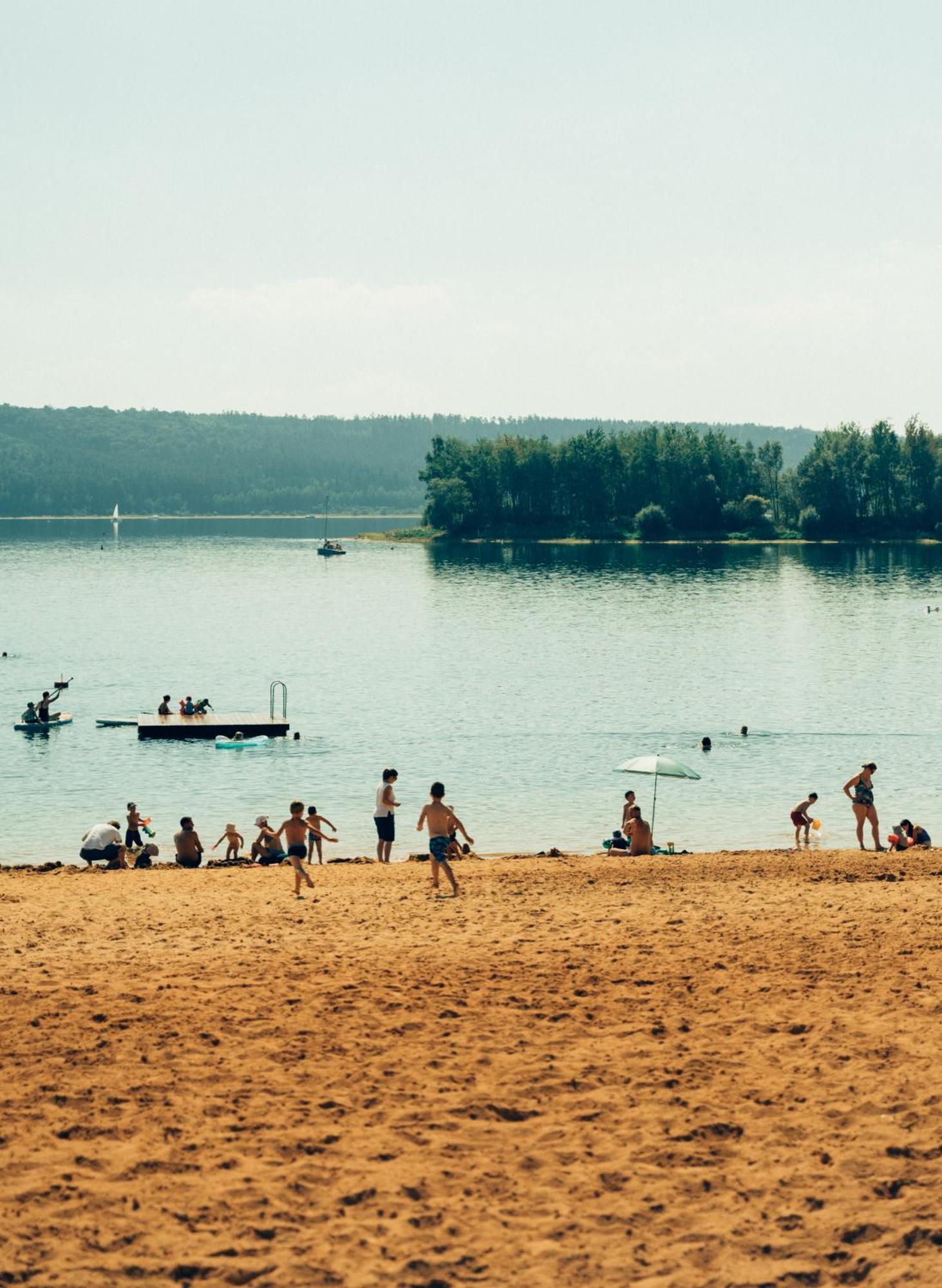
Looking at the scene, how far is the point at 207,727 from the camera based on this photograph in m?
53.8

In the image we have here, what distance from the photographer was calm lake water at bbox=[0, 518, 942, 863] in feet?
129

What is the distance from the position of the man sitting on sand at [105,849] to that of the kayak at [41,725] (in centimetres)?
2556

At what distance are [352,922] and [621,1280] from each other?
10002 mm

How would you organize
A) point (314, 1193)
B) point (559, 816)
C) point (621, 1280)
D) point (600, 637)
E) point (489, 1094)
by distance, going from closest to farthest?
point (621, 1280)
point (314, 1193)
point (489, 1094)
point (559, 816)
point (600, 637)

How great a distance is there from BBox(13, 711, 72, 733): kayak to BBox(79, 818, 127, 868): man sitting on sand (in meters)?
25.6

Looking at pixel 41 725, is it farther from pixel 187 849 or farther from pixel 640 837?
pixel 640 837

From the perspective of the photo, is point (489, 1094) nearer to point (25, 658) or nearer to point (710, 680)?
point (710, 680)

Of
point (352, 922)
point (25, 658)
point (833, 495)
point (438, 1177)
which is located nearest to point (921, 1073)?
point (438, 1177)

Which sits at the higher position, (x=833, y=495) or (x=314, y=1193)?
(x=833, y=495)

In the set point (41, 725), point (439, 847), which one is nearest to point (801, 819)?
point (439, 847)

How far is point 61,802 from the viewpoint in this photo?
133ft

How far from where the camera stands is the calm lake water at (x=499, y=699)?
1547 inches

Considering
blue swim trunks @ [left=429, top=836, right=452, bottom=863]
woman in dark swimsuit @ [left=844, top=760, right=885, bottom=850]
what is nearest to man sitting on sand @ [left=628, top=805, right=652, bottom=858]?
woman in dark swimsuit @ [left=844, top=760, right=885, bottom=850]

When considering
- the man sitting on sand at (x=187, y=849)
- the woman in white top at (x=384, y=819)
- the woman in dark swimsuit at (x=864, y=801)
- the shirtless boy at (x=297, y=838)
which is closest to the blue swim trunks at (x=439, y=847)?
the shirtless boy at (x=297, y=838)
